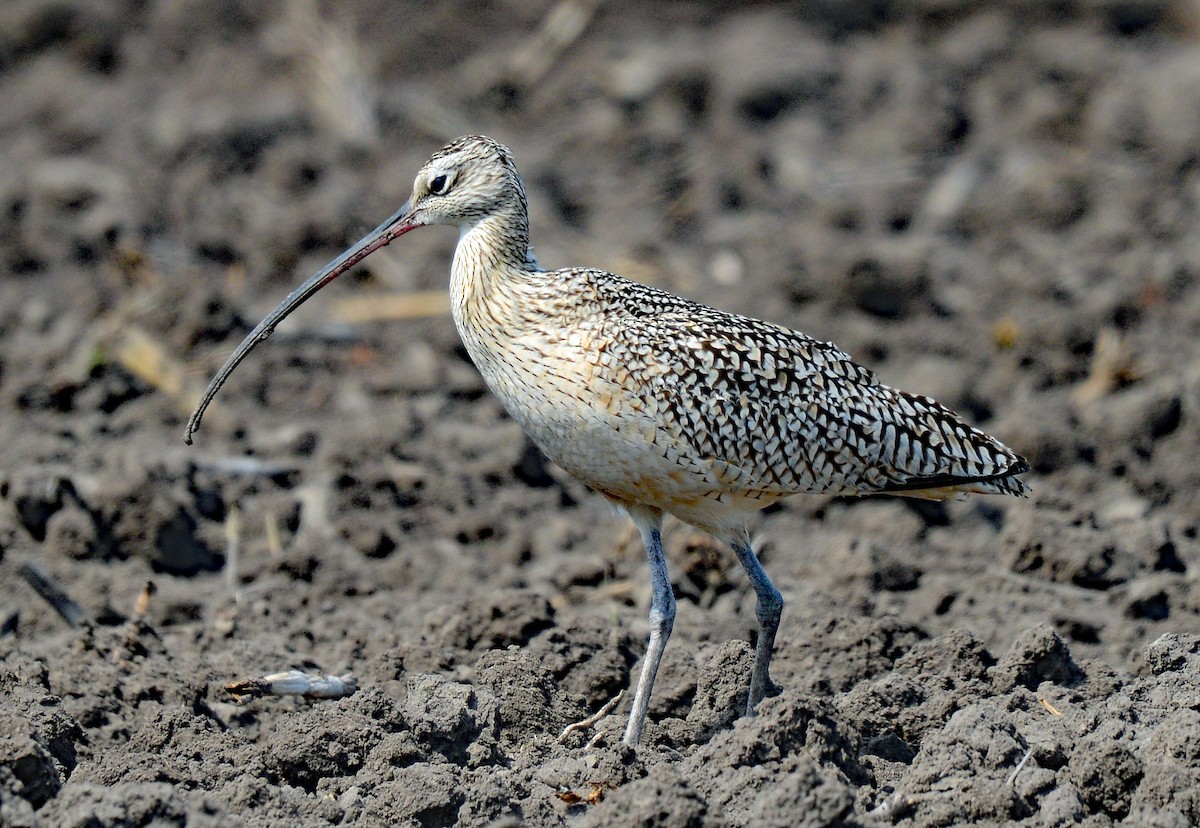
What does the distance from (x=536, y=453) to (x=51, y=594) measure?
3021mm

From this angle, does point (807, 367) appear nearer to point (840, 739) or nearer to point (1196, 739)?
point (840, 739)

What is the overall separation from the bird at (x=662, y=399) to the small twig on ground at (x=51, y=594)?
1.16 metres

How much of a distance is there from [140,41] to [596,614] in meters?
9.31

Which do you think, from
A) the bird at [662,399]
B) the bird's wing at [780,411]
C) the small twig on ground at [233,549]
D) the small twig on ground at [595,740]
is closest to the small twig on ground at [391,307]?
the small twig on ground at [233,549]

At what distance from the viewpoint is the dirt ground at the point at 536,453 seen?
5.70 m

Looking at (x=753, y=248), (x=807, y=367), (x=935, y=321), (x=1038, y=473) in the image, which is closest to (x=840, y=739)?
(x=807, y=367)

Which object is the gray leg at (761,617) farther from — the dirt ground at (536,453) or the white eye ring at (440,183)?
the white eye ring at (440,183)

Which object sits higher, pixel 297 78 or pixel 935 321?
pixel 297 78

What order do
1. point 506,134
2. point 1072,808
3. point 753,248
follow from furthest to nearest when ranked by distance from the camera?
1. point 506,134
2. point 753,248
3. point 1072,808

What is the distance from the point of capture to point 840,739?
568 cm

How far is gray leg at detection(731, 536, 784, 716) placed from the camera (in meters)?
6.43

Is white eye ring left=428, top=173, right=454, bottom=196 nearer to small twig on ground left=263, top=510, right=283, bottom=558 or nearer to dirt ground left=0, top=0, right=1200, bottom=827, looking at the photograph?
dirt ground left=0, top=0, right=1200, bottom=827

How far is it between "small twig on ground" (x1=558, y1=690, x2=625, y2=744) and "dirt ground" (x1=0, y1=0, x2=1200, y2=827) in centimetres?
3

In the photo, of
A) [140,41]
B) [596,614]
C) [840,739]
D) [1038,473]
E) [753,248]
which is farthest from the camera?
[140,41]
